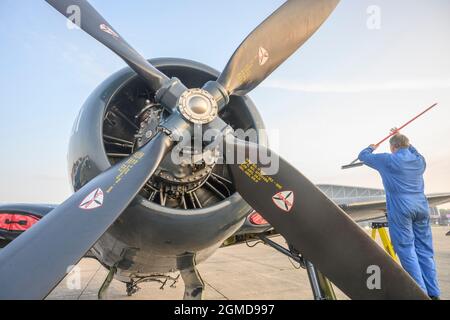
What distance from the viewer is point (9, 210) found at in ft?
13.3

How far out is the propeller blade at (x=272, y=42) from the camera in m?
3.34

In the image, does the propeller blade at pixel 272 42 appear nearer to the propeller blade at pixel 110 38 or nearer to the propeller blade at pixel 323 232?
the propeller blade at pixel 110 38

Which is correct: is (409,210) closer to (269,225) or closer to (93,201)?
(269,225)

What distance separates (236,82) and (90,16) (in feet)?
5.43

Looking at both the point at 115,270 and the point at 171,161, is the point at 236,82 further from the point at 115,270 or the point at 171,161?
the point at 115,270

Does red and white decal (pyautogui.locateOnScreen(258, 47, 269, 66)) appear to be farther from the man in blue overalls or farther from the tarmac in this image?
the tarmac

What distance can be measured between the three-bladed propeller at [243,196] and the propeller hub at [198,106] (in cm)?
5

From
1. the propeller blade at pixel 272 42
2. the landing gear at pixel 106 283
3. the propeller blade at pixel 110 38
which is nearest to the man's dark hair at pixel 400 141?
the propeller blade at pixel 272 42

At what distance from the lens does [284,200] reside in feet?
9.04

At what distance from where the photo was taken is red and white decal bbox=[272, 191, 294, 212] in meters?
2.73

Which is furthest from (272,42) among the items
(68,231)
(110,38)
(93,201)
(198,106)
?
(68,231)

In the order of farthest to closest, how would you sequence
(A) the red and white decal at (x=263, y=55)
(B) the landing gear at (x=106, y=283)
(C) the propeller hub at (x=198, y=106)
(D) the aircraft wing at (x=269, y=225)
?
(D) the aircraft wing at (x=269, y=225), (B) the landing gear at (x=106, y=283), (A) the red and white decal at (x=263, y=55), (C) the propeller hub at (x=198, y=106)

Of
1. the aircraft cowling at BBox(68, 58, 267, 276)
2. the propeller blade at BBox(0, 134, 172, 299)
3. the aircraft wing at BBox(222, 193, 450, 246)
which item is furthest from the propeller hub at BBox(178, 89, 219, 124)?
the aircraft wing at BBox(222, 193, 450, 246)
